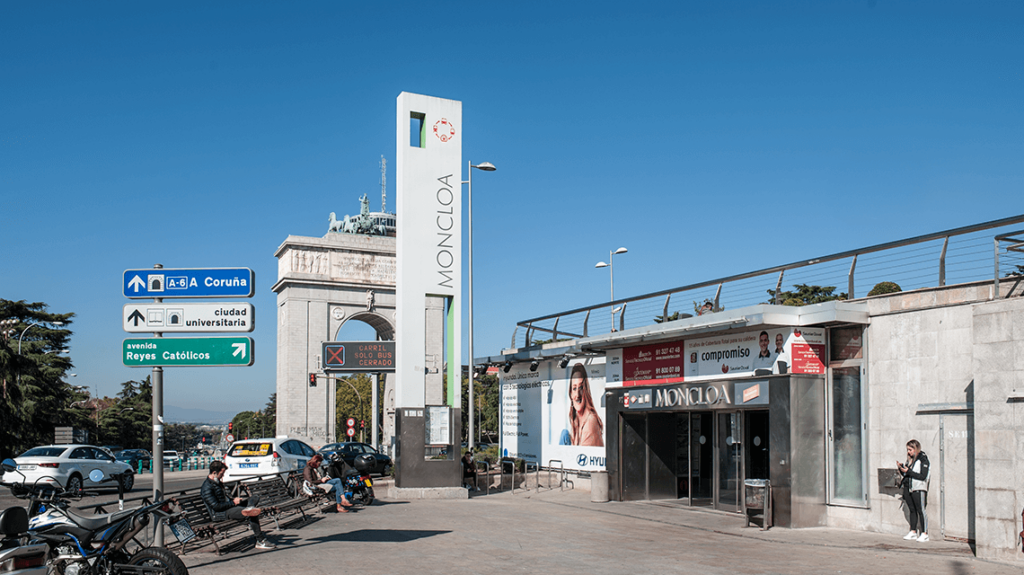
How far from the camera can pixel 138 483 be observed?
32375 mm

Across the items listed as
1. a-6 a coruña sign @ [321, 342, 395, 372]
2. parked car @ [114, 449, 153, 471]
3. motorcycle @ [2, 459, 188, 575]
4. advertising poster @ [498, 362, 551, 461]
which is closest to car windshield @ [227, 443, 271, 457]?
advertising poster @ [498, 362, 551, 461]

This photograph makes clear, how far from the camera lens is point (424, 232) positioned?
22062mm

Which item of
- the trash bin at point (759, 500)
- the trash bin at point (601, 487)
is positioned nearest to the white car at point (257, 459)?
the trash bin at point (601, 487)

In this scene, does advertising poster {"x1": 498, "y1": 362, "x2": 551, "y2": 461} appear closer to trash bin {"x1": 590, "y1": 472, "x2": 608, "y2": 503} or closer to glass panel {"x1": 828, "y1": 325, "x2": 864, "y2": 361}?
trash bin {"x1": 590, "y1": 472, "x2": 608, "y2": 503}

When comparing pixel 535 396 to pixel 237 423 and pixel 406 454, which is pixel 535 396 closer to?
pixel 406 454

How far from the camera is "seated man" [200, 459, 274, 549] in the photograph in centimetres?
1207

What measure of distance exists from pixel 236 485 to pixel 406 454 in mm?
7392

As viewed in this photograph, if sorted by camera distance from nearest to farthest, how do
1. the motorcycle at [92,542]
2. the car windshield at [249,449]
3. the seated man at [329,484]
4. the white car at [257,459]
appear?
the motorcycle at [92,542]
the seated man at [329,484]
the white car at [257,459]
the car windshield at [249,449]

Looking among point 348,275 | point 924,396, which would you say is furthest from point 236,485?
point 348,275

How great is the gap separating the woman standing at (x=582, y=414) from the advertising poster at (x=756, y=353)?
5.01 metres

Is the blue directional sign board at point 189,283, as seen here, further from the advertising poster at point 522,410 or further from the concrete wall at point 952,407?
the advertising poster at point 522,410

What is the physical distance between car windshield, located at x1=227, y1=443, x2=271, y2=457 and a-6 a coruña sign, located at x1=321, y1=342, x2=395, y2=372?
1570 centimetres

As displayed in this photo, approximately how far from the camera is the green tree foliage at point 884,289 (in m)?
14.8

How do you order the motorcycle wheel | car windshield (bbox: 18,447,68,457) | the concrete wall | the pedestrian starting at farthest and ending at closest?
1. car windshield (bbox: 18,447,68,457)
2. the pedestrian
3. the concrete wall
4. the motorcycle wheel
